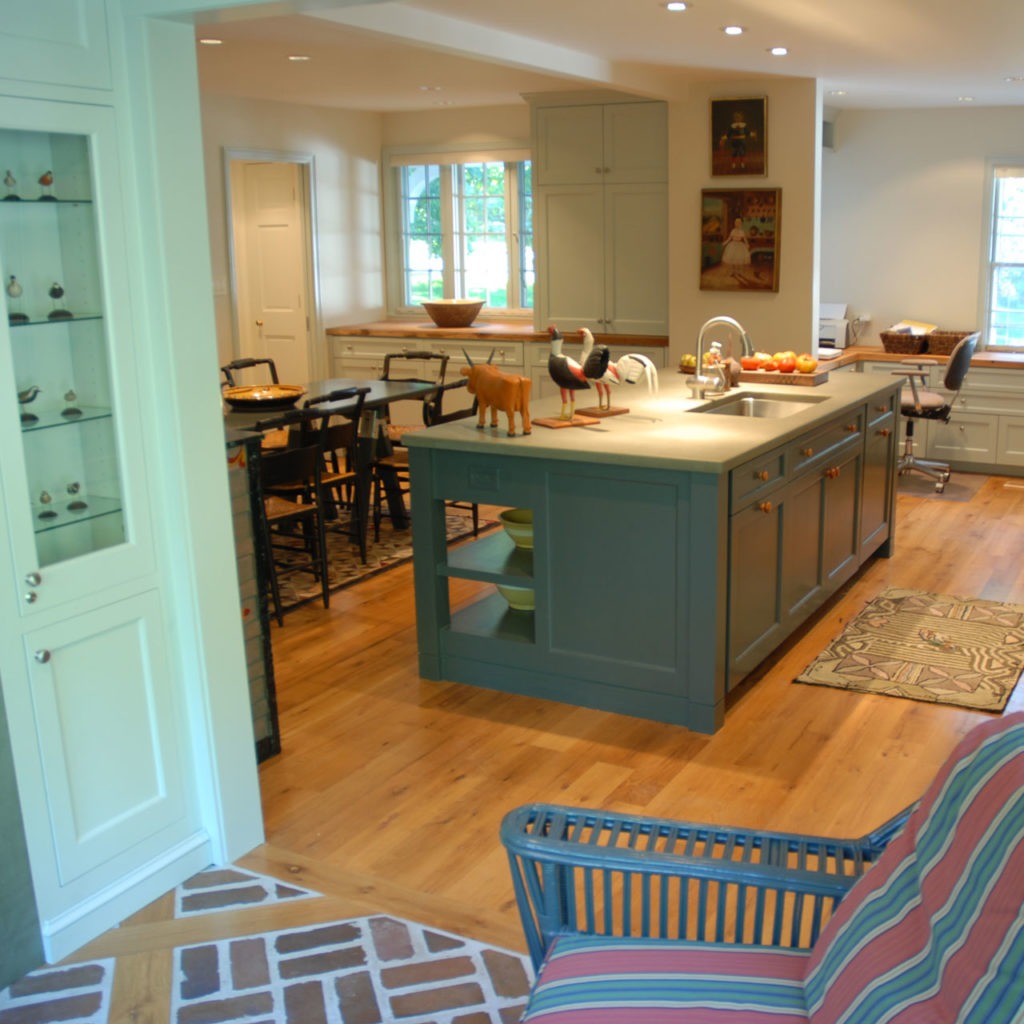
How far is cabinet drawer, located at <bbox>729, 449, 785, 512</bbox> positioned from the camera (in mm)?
3656

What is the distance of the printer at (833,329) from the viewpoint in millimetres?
7988

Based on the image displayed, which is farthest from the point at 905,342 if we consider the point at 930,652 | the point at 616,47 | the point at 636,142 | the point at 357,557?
the point at 357,557

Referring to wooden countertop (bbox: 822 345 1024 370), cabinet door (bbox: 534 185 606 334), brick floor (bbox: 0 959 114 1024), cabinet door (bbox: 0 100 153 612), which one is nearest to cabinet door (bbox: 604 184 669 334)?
cabinet door (bbox: 534 185 606 334)

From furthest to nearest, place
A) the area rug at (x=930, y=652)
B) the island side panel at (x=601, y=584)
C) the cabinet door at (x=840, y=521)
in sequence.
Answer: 1. the cabinet door at (x=840, y=521)
2. the area rug at (x=930, y=652)
3. the island side panel at (x=601, y=584)

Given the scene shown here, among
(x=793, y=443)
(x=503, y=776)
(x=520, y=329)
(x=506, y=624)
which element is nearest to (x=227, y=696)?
(x=503, y=776)

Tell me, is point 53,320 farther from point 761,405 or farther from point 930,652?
point 930,652

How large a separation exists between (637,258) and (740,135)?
1090 millimetres

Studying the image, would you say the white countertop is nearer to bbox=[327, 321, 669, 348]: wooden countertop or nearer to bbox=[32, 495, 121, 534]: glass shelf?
bbox=[32, 495, 121, 534]: glass shelf

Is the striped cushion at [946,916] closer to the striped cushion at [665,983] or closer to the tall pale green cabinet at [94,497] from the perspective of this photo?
the striped cushion at [665,983]

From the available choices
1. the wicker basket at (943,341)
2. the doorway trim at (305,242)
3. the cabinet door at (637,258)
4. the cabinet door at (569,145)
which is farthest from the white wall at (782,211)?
the doorway trim at (305,242)

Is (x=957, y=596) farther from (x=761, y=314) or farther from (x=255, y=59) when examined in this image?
(x=255, y=59)

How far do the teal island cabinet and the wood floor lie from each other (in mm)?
142

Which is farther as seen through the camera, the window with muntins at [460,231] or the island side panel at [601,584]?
the window with muntins at [460,231]

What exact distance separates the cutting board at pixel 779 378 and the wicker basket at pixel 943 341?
2.74m
